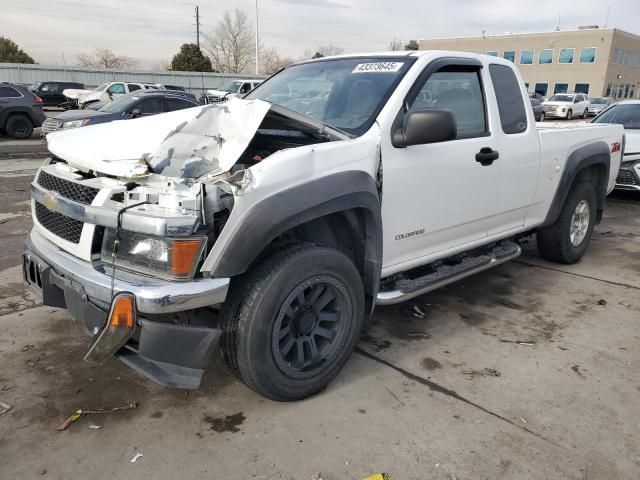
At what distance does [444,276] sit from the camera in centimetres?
379

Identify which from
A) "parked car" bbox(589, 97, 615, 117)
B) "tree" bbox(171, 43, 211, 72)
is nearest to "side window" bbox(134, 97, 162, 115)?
"parked car" bbox(589, 97, 615, 117)

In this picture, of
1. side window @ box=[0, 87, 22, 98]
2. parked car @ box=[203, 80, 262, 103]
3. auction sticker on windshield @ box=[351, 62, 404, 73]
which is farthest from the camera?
side window @ box=[0, 87, 22, 98]

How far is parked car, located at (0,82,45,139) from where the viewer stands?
631 inches

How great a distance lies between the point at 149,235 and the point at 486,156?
8.14 ft

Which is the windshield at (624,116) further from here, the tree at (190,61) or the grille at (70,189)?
the tree at (190,61)

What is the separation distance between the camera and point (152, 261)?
2.46m

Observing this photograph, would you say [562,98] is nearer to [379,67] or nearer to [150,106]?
[150,106]

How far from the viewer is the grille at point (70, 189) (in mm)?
2689

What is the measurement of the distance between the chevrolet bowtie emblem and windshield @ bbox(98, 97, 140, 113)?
10482 millimetres

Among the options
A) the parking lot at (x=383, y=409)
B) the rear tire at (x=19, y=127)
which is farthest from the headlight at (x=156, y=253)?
the rear tire at (x=19, y=127)

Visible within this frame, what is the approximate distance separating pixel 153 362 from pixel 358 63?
247cm

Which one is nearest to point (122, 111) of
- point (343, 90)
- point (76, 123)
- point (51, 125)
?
point (76, 123)

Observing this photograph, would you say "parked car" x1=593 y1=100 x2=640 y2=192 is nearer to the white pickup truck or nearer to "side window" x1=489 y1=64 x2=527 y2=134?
"side window" x1=489 y1=64 x2=527 y2=134

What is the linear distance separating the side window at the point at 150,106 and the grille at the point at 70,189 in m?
10.3
